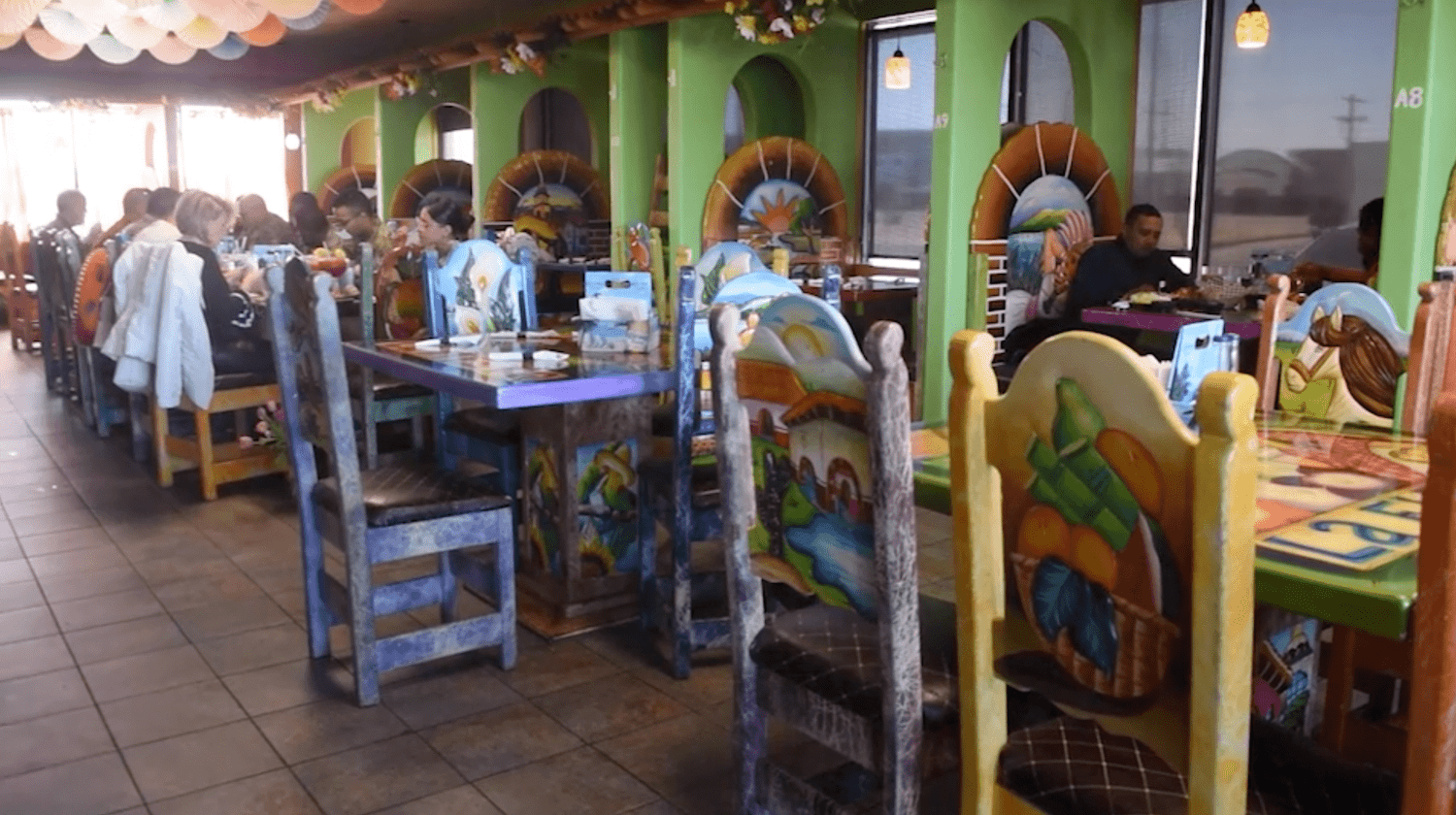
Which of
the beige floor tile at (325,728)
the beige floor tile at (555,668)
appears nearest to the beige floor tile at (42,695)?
the beige floor tile at (325,728)

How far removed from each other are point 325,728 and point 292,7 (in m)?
4.04

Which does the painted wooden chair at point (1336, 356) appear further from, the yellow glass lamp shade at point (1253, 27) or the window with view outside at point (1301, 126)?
the window with view outside at point (1301, 126)

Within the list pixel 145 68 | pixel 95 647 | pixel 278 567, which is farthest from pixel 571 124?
pixel 95 647

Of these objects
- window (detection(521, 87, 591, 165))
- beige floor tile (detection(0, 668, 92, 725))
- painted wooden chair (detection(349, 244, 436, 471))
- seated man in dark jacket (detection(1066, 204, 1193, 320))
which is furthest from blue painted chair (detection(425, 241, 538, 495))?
window (detection(521, 87, 591, 165))

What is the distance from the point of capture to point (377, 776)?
2.70m

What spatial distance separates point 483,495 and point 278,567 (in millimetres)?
1394

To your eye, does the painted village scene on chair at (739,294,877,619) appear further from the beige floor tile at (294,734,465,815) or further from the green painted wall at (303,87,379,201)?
the green painted wall at (303,87,379,201)

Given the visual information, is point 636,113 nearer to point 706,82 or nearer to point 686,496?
point 706,82

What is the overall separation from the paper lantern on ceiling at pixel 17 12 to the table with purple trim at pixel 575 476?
3148 millimetres

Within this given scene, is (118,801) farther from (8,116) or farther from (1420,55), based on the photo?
(8,116)

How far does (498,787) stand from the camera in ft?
8.64

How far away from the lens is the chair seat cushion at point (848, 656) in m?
1.93

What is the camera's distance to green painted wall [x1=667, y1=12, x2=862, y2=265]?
24.6 feet

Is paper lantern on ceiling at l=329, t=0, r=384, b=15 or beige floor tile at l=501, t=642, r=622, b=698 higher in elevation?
paper lantern on ceiling at l=329, t=0, r=384, b=15
